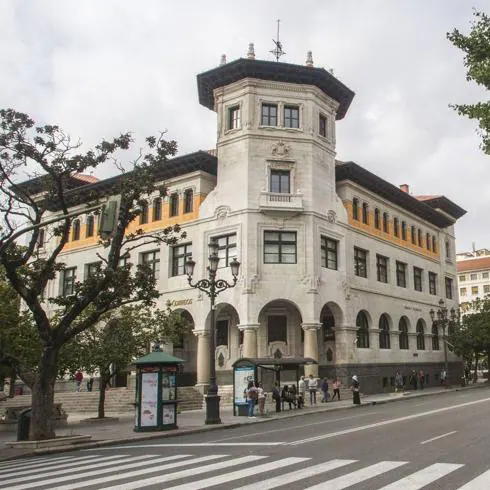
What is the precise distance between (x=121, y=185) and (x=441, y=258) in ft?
142

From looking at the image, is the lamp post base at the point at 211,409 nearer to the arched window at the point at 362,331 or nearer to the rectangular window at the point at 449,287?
the arched window at the point at 362,331

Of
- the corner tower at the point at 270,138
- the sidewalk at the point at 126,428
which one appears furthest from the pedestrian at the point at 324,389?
the corner tower at the point at 270,138

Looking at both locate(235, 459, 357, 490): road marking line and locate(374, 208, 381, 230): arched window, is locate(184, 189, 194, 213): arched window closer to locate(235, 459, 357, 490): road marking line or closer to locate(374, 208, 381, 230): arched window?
locate(374, 208, 381, 230): arched window

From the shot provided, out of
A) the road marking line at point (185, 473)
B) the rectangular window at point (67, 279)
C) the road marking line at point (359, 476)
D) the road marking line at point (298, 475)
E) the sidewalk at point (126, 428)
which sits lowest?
the sidewalk at point (126, 428)

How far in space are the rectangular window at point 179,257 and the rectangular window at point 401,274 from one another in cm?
1803

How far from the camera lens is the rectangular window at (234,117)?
128 feet

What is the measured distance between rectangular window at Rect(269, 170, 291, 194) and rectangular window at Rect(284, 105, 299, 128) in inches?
127

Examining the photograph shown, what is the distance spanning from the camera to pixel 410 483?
9.07 metres

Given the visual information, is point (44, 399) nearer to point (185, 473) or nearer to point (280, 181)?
point (185, 473)

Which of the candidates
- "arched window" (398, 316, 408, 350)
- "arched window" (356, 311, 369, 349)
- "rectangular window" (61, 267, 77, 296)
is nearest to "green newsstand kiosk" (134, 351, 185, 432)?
"arched window" (356, 311, 369, 349)

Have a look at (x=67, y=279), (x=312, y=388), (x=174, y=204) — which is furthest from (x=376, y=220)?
(x=67, y=279)

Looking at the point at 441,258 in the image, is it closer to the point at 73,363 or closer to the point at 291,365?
the point at 291,365

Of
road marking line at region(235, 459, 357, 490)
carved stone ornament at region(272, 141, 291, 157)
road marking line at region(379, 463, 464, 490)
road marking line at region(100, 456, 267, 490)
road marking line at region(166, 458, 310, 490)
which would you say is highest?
carved stone ornament at region(272, 141, 291, 157)

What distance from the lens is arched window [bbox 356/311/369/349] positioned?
4184cm
